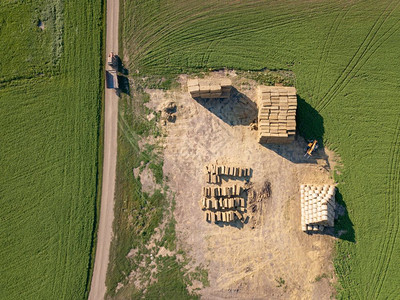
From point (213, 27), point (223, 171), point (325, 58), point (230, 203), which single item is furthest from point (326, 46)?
point (230, 203)

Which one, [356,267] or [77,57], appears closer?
[356,267]

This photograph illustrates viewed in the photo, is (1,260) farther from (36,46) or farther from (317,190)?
(317,190)

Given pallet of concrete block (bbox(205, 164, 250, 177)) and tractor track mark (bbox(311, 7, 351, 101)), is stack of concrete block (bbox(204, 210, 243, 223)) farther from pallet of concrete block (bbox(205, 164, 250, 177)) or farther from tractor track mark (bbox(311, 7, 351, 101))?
tractor track mark (bbox(311, 7, 351, 101))

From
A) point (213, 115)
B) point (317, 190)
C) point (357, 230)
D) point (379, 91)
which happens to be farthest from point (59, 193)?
point (379, 91)

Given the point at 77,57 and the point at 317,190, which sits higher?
the point at 77,57

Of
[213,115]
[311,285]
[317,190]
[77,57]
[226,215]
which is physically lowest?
[311,285]

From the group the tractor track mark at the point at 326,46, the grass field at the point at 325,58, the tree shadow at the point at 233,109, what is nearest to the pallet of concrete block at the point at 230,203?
the tree shadow at the point at 233,109
